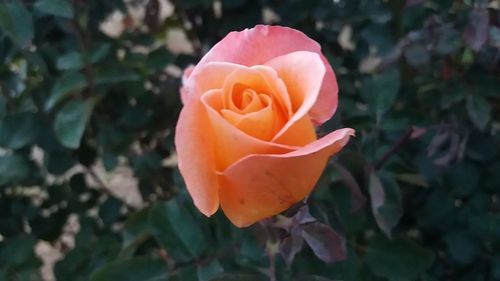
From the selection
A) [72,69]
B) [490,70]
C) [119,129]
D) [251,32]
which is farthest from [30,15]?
[490,70]

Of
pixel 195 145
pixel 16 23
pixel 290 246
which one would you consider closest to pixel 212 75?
pixel 195 145

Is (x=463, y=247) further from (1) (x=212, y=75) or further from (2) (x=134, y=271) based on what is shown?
(1) (x=212, y=75)

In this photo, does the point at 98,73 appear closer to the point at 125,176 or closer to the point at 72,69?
the point at 72,69

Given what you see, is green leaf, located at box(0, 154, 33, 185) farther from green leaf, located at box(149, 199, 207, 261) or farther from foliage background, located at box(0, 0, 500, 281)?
green leaf, located at box(149, 199, 207, 261)

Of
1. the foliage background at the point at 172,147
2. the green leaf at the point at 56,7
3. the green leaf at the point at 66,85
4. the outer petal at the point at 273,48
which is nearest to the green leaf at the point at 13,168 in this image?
the foliage background at the point at 172,147

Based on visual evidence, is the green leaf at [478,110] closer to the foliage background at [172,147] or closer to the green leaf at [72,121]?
the foliage background at [172,147]
